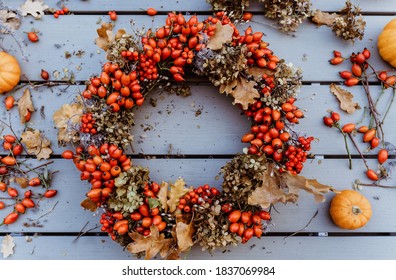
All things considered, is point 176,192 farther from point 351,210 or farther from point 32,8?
point 32,8

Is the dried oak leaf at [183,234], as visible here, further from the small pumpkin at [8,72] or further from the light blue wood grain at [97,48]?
the small pumpkin at [8,72]

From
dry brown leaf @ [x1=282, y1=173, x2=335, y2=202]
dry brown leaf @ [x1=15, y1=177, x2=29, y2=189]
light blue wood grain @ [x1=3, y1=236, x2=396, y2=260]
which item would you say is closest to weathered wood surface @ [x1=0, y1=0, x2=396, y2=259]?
light blue wood grain @ [x1=3, y1=236, x2=396, y2=260]

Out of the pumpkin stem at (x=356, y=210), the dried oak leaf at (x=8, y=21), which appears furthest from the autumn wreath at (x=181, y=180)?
the dried oak leaf at (x=8, y=21)

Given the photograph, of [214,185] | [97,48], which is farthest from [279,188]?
[97,48]

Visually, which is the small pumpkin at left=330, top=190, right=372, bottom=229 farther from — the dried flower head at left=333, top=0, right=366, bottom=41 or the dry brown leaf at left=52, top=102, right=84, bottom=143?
the dry brown leaf at left=52, top=102, right=84, bottom=143
